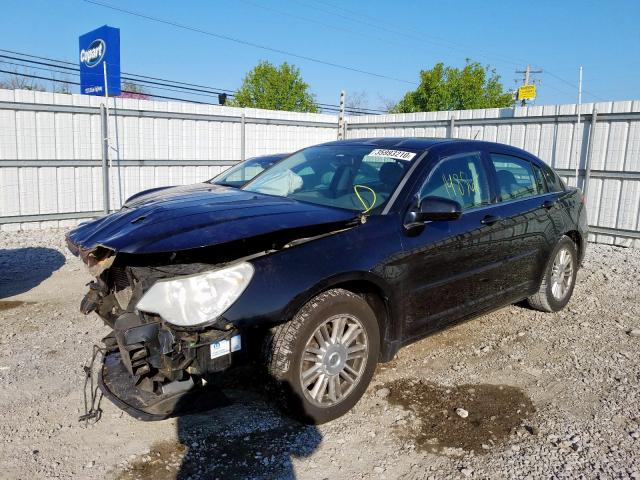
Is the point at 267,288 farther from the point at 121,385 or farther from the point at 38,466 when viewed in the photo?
the point at 38,466

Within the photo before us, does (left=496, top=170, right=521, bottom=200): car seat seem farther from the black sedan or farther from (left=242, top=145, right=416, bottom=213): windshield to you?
(left=242, top=145, right=416, bottom=213): windshield

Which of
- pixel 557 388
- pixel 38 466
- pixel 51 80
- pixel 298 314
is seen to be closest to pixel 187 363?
pixel 298 314

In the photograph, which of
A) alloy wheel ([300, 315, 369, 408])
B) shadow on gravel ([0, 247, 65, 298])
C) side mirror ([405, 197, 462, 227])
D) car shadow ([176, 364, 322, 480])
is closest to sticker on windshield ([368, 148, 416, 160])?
side mirror ([405, 197, 462, 227])

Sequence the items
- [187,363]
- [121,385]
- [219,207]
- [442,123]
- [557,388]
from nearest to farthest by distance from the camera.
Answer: [187,363] → [121,385] → [219,207] → [557,388] → [442,123]

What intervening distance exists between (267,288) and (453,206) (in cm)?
143

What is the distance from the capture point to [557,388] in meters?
3.90

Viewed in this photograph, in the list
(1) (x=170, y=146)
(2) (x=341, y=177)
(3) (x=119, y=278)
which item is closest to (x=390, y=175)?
(2) (x=341, y=177)

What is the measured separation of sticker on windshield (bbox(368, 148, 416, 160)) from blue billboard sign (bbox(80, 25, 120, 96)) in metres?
10.7

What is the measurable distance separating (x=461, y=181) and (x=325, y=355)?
186 centimetres

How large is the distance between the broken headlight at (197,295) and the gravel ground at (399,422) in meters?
0.63

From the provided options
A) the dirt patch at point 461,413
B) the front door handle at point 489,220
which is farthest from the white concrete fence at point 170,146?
the dirt patch at point 461,413

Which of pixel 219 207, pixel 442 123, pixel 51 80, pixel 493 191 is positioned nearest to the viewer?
pixel 219 207

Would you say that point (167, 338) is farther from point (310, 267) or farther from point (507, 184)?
point (507, 184)

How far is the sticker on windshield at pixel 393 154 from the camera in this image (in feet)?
13.1
